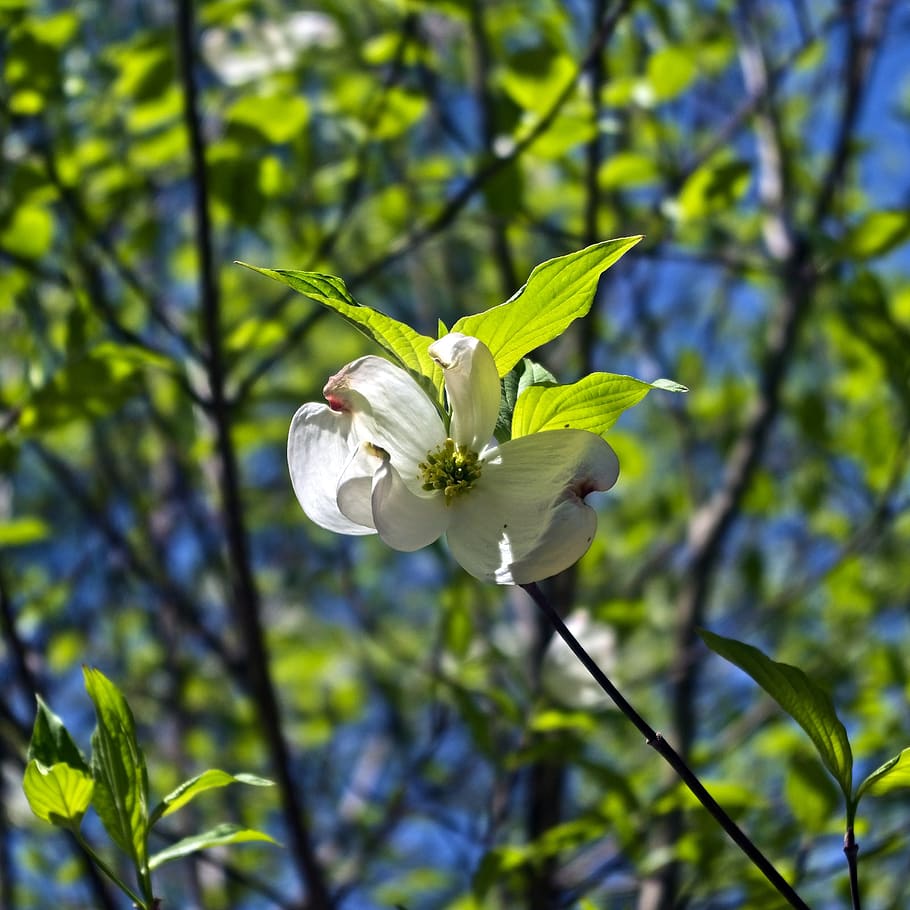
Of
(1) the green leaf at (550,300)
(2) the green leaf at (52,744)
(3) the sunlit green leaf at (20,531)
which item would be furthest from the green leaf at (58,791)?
(3) the sunlit green leaf at (20,531)

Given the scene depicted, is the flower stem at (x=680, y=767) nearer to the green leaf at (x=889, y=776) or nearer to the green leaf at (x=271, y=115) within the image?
the green leaf at (x=889, y=776)

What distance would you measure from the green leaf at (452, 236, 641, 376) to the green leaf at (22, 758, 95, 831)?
0.25 metres

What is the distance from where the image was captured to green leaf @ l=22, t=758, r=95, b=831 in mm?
471

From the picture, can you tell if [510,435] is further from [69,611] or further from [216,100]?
[69,611]

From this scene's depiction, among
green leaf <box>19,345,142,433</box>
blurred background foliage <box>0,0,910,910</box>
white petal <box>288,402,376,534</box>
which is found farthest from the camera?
blurred background foliage <box>0,0,910,910</box>

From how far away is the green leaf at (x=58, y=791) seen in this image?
47cm

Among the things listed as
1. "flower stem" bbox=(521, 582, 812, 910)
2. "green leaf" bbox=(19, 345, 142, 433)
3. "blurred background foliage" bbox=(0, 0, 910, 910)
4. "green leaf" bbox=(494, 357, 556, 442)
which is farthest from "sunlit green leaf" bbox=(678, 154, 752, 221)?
"flower stem" bbox=(521, 582, 812, 910)

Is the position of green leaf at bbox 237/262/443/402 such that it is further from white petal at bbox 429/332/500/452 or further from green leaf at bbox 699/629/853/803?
green leaf at bbox 699/629/853/803

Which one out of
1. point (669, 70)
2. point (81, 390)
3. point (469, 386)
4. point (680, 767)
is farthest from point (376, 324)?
point (669, 70)

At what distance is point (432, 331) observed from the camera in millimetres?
1778

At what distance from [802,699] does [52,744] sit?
32cm

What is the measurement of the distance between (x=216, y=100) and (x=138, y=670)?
1115mm

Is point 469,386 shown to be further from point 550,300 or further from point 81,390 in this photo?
point 81,390

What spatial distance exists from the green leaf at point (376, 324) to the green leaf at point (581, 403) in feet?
0.14
